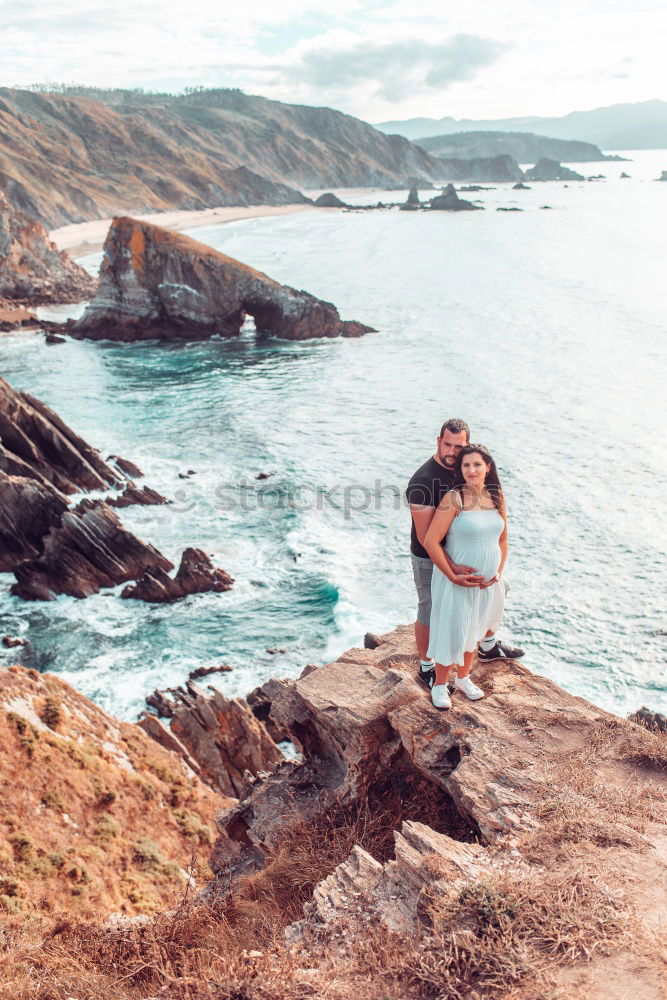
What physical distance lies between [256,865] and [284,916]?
53.4 inches

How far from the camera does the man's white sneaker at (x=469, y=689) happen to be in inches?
289

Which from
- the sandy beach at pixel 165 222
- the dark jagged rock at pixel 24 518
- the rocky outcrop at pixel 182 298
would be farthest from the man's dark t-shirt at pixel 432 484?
the sandy beach at pixel 165 222

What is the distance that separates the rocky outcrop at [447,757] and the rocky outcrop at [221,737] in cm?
420

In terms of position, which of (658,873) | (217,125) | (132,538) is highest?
(217,125)

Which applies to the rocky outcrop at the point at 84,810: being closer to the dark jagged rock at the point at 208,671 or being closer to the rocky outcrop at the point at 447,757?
the rocky outcrop at the point at 447,757

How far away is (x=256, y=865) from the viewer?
6.79m

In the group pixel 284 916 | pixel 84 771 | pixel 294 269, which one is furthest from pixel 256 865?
pixel 294 269

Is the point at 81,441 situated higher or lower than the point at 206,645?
higher

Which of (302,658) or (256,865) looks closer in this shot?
(256,865)

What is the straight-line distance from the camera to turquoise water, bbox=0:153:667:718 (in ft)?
54.0

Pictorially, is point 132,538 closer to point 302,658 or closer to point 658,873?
point 302,658

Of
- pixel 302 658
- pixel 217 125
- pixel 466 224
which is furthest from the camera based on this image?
pixel 217 125

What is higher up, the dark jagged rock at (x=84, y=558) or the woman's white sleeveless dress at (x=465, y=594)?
the woman's white sleeveless dress at (x=465, y=594)

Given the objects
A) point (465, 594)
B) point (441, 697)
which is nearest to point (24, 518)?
point (441, 697)
